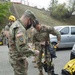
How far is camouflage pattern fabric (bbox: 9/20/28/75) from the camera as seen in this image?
15.2 feet

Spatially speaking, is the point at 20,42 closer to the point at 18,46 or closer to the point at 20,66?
the point at 18,46

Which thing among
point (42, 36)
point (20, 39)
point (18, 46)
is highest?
point (20, 39)

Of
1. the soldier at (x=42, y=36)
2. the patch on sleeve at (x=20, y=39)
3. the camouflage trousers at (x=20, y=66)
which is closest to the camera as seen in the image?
the patch on sleeve at (x=20, y=39)

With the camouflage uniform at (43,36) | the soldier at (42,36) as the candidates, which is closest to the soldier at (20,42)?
the soldier at (42,36)

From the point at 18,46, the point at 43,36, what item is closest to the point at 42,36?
the point at 43,36

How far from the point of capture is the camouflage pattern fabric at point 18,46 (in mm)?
4645

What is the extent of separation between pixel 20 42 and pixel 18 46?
11 centimetres

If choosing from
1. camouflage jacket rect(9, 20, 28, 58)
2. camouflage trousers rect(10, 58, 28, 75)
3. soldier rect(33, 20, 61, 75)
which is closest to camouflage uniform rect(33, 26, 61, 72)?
soldier rect(33, 20, 61, 75)

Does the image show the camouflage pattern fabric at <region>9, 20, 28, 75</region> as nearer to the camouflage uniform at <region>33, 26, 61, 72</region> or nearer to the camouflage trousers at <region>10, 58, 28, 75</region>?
the camouflage trousers at <region>10, 58, 28, 75</region>

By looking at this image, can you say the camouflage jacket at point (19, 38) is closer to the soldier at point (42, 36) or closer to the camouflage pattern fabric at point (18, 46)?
the camouflage pattern fabric at point (18, 46)

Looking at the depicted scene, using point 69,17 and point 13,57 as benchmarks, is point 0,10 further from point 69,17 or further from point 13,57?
point 13,57

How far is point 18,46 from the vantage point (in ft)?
15.4

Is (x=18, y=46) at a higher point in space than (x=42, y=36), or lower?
higher

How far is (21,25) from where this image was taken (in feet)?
15.6
